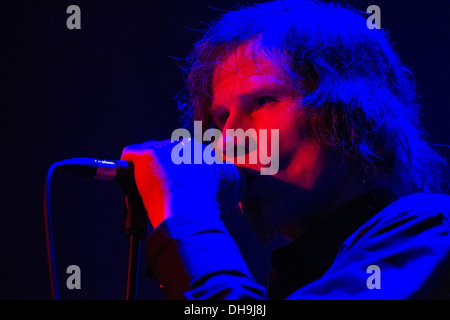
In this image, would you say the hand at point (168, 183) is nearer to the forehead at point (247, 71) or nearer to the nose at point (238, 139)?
the nose at point (238, 139)

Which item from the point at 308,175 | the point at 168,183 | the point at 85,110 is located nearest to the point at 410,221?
the point at 308,175

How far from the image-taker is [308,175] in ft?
3.75

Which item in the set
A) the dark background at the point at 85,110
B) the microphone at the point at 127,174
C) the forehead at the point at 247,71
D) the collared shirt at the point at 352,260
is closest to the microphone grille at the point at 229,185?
the microphone at the point at 127,174

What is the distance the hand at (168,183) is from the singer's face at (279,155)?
0.19 metres

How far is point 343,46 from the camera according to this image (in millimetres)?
1329

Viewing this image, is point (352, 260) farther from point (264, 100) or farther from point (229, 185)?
point (264, 100)

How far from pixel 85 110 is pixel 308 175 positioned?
1.27 m

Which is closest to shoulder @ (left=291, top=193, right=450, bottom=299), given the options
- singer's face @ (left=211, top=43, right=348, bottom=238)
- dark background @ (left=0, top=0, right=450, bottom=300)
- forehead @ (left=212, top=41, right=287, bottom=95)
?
singer's face @ (left=211, top=43, right=348, bottom=238)

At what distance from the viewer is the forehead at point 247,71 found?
1243 millimetres

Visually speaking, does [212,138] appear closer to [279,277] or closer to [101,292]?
[279,277]

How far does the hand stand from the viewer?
94 cm

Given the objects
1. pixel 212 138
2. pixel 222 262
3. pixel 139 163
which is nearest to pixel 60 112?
pixel 212 138
